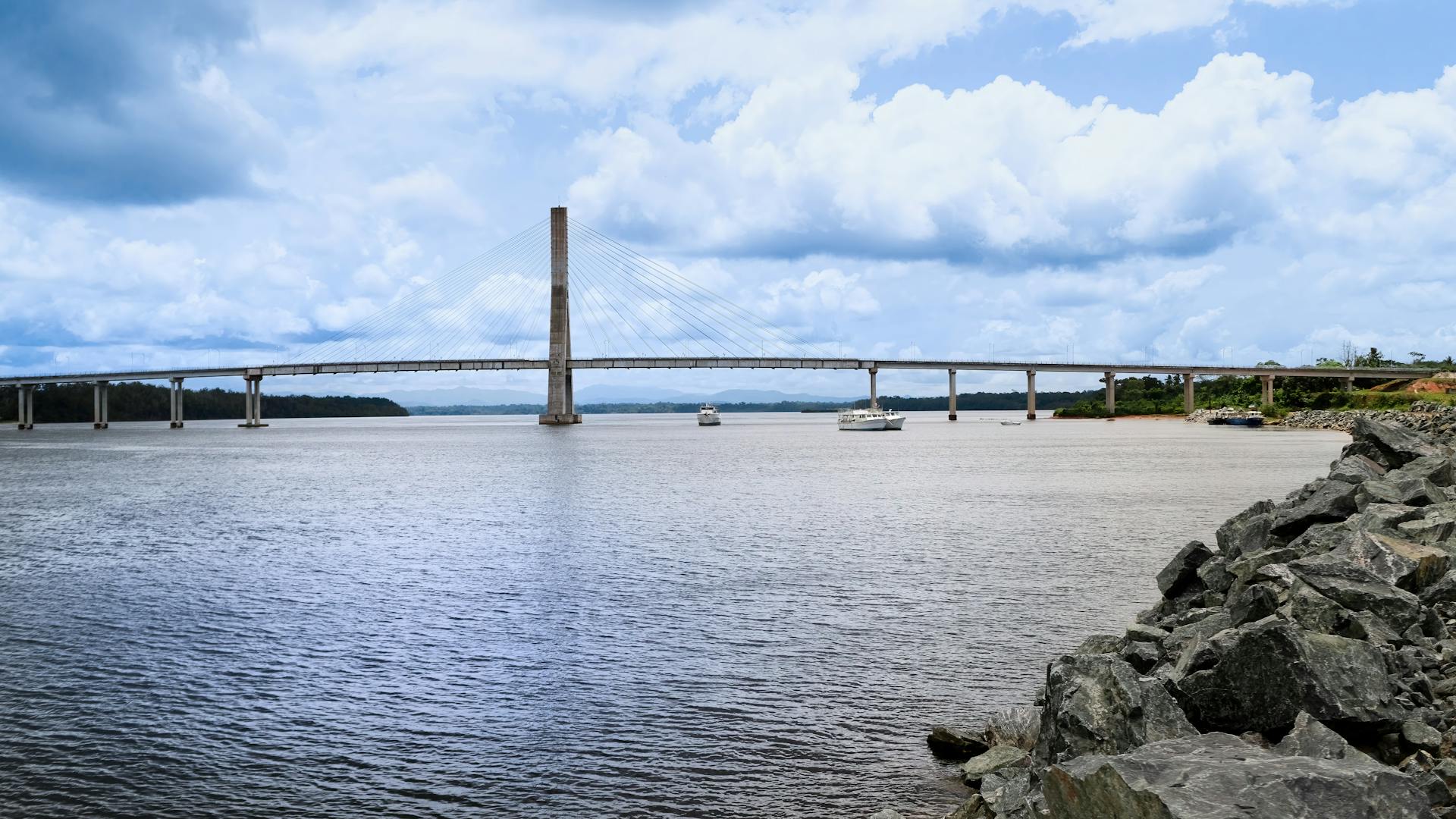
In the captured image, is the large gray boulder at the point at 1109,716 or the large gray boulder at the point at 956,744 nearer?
the large gray boulder at the point at 1109,716

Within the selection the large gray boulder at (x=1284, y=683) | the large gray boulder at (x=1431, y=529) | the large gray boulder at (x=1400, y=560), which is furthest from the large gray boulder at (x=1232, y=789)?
the large gray boulder at (x=1431, y=529)

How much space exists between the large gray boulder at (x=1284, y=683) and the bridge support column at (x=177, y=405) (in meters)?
201

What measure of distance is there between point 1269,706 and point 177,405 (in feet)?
686

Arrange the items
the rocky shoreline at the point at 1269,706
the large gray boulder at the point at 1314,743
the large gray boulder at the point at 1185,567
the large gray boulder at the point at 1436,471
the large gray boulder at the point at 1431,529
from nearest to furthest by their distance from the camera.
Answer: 1. the rocky shoreline at the point at 1269,706
2. the large gray boulder at the point at 1314,743
3. the large gray boulder at the point at 1431,529
4. the large gray boulder at the point at 1185,567
5. the large gray boulder at the point at 1436,471

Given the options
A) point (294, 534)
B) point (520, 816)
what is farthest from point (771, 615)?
point (294, 534)

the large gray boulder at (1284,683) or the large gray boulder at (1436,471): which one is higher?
the large gray boulder at (1436,471)

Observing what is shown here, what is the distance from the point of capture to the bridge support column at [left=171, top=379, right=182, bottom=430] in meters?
186

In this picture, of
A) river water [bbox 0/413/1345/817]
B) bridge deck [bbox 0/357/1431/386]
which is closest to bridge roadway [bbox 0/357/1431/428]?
bridge deck [bbox 0/357/1431/386]

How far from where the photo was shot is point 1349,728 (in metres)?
7.75

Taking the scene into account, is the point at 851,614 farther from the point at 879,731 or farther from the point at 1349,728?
the point at 1349,728

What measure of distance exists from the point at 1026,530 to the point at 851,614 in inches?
570

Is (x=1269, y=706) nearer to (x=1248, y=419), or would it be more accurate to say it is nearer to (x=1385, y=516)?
(x=1385, y=516)

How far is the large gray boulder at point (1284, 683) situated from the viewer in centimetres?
772

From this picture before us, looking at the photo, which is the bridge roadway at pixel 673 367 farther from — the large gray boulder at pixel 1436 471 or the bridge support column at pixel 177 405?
the large gray boulder at pixel 1436 471
